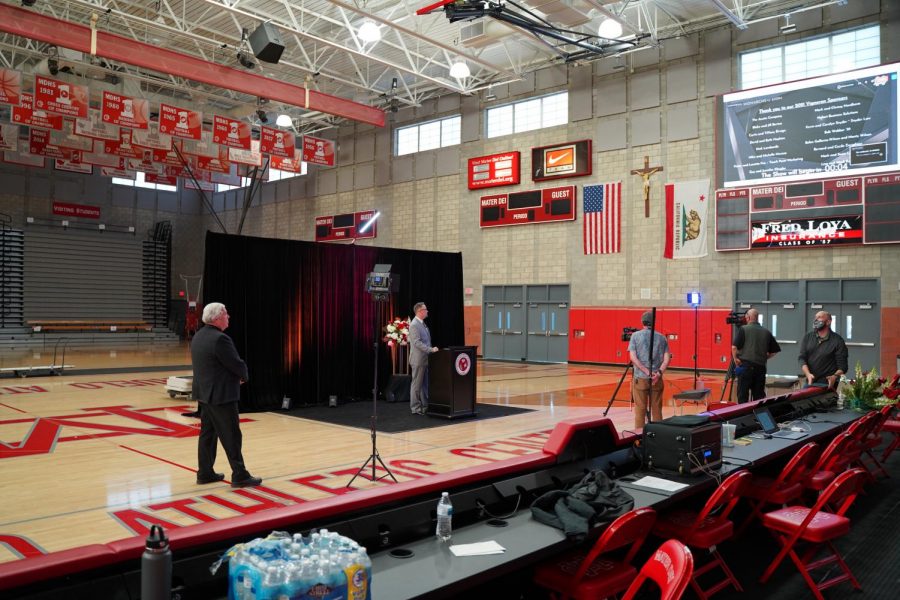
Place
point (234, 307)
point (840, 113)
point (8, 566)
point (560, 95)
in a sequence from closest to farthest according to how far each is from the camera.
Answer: point (8, 566)
point (234, 307)
point (840, 113)
point (560, 95)

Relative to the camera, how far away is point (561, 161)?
18078mm

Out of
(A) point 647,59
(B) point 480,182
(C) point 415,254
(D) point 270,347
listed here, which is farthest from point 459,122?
(D) point 270,347

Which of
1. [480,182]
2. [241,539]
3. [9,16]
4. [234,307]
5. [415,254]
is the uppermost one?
[9,16]

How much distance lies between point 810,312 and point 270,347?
38.2ft

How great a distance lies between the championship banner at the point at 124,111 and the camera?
14.4 meters

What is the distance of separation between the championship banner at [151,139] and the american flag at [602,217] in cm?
1119

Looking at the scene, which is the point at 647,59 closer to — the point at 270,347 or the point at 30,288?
the point at 270,347

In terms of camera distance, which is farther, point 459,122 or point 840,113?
point 459,122

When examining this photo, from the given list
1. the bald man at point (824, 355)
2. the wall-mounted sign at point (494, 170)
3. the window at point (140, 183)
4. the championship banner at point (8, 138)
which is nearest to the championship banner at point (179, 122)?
the championship banner at point (8, 138)

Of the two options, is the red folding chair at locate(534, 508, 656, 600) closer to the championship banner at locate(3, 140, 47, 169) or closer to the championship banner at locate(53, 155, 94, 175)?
the championship banner at locate(53, 155, 94, 175)

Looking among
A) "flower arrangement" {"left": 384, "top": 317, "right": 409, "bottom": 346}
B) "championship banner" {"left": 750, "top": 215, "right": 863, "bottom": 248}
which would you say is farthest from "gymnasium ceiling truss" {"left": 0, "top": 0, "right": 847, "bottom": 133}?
"flower arrangement" {"left": 384, "top": 317, "right": 409, "bottom": 346}

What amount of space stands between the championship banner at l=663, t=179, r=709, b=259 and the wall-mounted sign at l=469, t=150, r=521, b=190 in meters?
4.64

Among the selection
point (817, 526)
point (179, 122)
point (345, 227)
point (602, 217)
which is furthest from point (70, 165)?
point (817, 526)

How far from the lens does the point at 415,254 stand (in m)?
12.3
